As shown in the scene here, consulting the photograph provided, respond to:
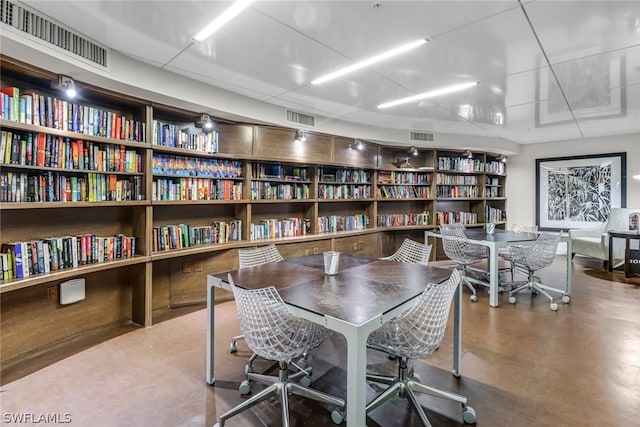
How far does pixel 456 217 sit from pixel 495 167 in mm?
1614

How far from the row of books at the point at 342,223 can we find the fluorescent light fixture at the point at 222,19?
323 centimetres

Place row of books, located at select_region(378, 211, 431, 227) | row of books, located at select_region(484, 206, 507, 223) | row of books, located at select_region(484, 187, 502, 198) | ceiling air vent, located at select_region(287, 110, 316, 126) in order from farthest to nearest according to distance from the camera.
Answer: row of books, located at select_region(484, 187, 502, 198)
row of books, located at select_region(484, 206, 507, 223)
row of books, located at select_region(378, 211, 431, 227)
ceiling air vent, located at select_region(287, 110, 316, 126)

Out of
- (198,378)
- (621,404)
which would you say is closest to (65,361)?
(198,378)

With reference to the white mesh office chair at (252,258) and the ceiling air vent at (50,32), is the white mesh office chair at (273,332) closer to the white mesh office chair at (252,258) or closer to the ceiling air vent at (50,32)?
the white mesh office chair at (252,258)

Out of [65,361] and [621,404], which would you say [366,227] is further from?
[65,361]

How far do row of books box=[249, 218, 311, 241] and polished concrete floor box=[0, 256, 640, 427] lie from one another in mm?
1357

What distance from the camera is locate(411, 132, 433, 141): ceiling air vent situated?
18.5 feet

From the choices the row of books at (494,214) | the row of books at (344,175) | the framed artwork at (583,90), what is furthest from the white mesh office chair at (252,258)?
the row of books at (494,214)

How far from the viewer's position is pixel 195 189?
372cm

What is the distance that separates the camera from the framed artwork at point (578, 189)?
19.6 ft

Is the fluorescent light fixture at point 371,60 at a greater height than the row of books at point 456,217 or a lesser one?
greater

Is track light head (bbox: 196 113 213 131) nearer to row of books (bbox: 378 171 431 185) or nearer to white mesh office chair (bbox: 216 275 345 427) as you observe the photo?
white mesh office chair (bbox: 216 275 345 427)

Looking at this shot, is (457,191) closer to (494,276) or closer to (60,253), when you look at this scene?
(494,276)

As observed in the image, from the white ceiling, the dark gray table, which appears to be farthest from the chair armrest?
the dark gray table
